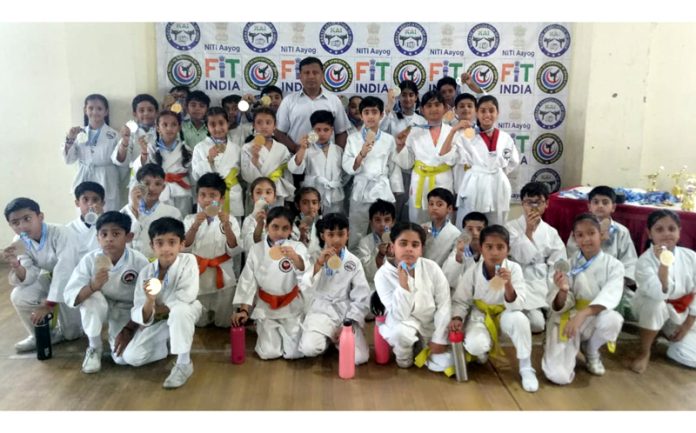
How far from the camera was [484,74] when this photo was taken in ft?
18.6

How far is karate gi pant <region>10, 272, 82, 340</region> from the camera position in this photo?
370 centimetres

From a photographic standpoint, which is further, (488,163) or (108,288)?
(488,163)

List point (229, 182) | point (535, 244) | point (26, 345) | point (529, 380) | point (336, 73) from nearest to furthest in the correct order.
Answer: point (529, 380), point (26, 345), point (535, 244), point (229, 182), point (336, 73)

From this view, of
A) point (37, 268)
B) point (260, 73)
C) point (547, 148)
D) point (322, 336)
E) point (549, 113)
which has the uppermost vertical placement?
point (260, 73)

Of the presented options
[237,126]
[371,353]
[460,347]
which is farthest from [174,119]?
[460,347]

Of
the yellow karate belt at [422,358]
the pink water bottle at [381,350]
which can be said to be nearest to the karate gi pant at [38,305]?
the pink water bottle at [381,350]

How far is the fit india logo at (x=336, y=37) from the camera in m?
5.53

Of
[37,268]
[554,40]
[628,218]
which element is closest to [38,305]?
[37,268]

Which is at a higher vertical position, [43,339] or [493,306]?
[493,306]

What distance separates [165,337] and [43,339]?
2.45 ft

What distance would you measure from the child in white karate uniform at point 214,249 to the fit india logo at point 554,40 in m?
3.51

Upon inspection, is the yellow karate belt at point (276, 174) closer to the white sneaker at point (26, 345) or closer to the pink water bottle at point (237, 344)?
the pink water bottle at point (237, 344)

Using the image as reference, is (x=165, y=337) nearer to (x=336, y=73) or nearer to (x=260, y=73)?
(x=260, y=73)
